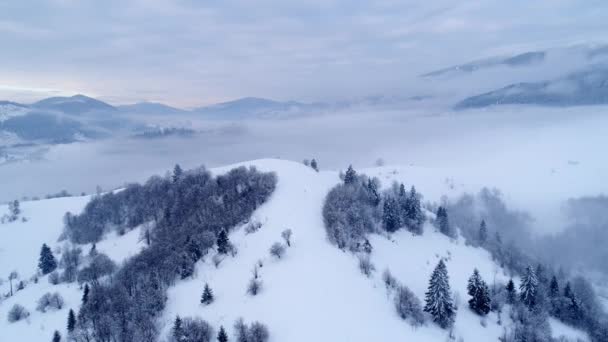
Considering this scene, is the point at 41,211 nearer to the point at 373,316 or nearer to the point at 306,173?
the point at 306,173

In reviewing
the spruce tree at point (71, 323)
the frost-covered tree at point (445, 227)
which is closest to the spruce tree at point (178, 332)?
the spruce tree at point (71, 323)

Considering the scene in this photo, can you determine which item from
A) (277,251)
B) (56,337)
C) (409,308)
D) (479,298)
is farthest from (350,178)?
(56,337)

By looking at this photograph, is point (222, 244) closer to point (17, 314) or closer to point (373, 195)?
point (17, 314)

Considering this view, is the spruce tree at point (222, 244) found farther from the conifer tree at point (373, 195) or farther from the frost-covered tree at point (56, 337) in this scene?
the conifer tree at point (373, 195)

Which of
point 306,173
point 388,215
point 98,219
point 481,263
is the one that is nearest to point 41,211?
point 98,219

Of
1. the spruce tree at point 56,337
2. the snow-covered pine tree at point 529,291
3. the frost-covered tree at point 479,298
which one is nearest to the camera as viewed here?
the frost-covered tree at point 479,298

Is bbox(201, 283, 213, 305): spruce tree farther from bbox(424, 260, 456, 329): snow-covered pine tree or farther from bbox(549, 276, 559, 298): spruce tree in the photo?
bbox(549, 276, 559, 298): spruce tree
